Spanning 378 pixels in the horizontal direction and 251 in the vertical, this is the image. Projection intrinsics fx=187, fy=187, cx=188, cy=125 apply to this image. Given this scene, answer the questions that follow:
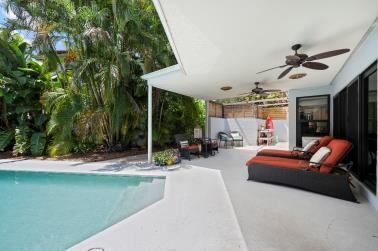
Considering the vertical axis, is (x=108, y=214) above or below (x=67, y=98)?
below

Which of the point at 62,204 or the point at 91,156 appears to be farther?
the point at 91,156

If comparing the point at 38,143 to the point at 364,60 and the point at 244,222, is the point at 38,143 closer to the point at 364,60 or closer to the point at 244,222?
the point at 244,222

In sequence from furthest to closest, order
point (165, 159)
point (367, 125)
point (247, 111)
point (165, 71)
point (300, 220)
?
point (247, 111) < point (165, 159) < point (165, 71) < point (367, 125) < point (300, 220)

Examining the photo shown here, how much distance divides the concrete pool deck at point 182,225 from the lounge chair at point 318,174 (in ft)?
3.93

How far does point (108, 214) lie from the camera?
143 inches

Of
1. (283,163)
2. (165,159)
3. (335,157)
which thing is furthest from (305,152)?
(165,159)

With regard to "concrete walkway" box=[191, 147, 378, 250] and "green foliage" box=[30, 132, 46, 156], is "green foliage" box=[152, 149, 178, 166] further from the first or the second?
"green foliage" box=[30, 132, 46, 156]

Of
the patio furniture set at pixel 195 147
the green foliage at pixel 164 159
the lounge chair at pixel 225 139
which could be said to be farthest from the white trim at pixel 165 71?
the lounge chair at pixel 225 139

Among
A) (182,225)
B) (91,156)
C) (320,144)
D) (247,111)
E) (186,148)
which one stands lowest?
(182,225)

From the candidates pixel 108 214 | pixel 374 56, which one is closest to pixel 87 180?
pixel 108 214

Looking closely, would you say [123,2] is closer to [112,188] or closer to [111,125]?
[111,125]

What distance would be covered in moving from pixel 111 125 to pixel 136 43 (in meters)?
3.43

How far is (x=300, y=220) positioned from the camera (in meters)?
2.89

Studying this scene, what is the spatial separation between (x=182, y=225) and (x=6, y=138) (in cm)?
1036
